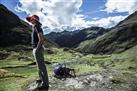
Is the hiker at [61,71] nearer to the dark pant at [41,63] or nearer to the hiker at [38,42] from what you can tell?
the dark pant at [41,63]

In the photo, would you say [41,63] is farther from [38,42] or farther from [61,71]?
[61,71]

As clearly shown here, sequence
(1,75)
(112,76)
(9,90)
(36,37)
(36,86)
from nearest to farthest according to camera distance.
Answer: (36,37), (36,86), (9,90), (112,76), (1,75)

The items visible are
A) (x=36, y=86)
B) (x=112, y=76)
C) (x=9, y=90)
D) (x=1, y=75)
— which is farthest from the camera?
(x=1, y=75)

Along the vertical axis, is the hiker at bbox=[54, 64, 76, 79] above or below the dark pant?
below

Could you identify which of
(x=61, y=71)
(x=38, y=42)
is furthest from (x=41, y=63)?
(x=61, y=71)

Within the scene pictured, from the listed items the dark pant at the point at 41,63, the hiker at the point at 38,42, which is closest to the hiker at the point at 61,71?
the dark pant at the point at 41,63

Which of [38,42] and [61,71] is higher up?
[38,42]

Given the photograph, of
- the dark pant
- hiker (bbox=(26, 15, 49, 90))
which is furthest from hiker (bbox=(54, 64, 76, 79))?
hiker (bbox=(26, 15, 49, 90))

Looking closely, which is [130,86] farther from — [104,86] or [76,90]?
[76,90]

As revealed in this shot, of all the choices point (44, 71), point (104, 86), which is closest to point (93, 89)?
point (104, 86)

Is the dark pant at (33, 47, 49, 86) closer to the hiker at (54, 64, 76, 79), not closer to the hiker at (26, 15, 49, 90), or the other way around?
the hiker at (26, 15, 49, 90)

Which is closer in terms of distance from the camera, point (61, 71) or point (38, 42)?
point (38, 42)

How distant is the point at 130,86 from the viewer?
21859 mm

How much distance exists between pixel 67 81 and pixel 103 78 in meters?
2.88
